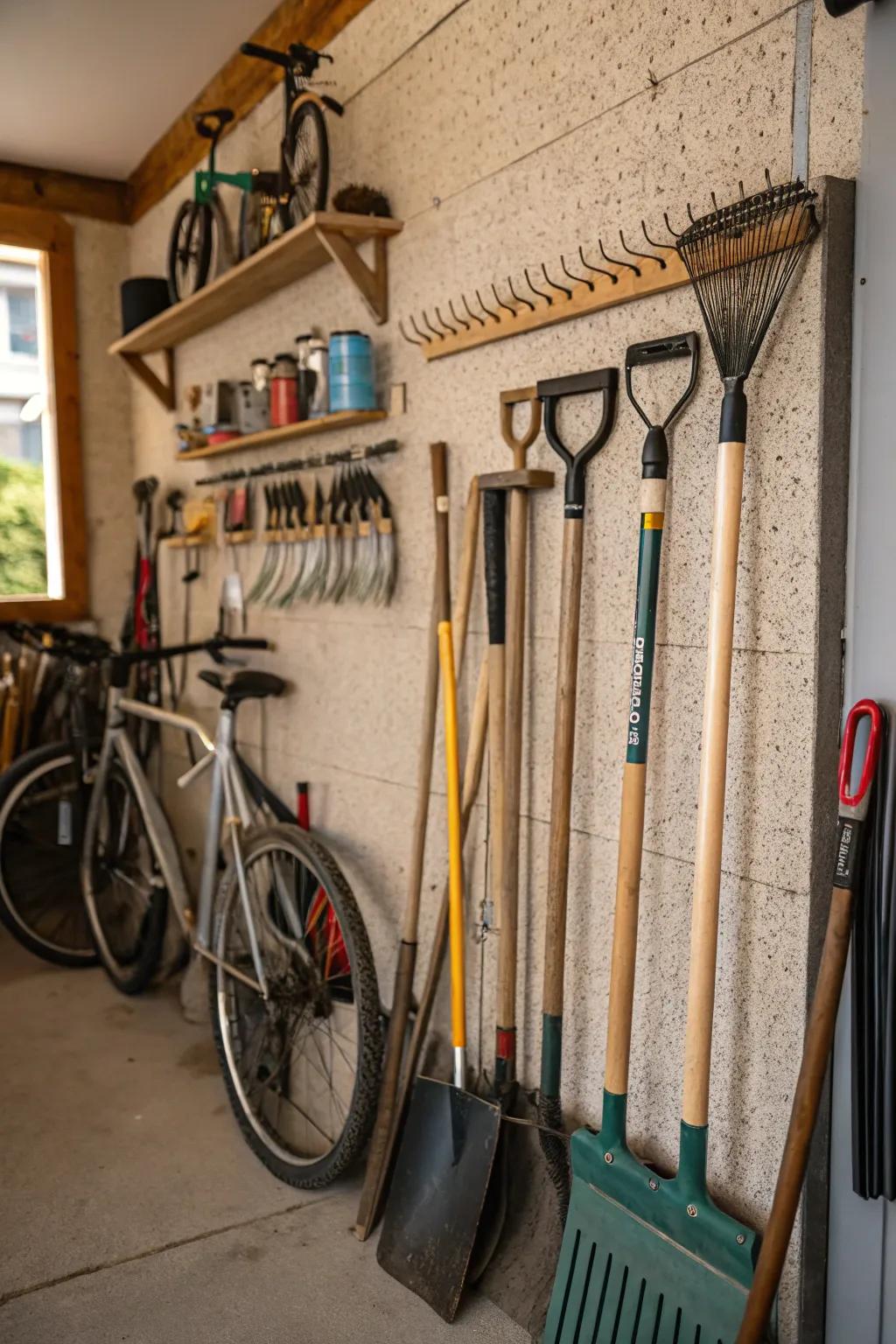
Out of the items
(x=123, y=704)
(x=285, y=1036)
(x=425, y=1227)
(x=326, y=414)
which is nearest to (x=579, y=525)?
(x=326, y=414)

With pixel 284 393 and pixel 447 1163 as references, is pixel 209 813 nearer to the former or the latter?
pixel 284 393

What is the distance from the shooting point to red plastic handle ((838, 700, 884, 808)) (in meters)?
1.41

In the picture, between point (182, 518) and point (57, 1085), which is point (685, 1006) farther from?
point (182, 518)

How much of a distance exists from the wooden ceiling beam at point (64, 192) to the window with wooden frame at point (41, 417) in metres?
0.06

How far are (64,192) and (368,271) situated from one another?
7.89 feet

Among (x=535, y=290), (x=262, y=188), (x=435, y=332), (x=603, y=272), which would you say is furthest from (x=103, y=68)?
(x=603, y=272)

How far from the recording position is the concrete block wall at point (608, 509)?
1.57m

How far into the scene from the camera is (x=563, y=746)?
75.0 inches

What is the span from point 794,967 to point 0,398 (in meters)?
4.06

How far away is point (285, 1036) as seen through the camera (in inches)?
108

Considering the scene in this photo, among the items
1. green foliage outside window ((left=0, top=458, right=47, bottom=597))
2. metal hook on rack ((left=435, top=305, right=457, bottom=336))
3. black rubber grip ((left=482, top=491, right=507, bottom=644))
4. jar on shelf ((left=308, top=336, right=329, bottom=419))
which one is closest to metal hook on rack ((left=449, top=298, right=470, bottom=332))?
metal hook on rack ((left=435, top=305, right=457, bottom=336))

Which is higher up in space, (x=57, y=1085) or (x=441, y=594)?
(x=441, y=594)

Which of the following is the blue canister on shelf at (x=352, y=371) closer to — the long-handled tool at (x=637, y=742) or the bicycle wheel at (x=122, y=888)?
the long-handled tool at (x=637, y=742)

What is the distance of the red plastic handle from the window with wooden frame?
359 cm
